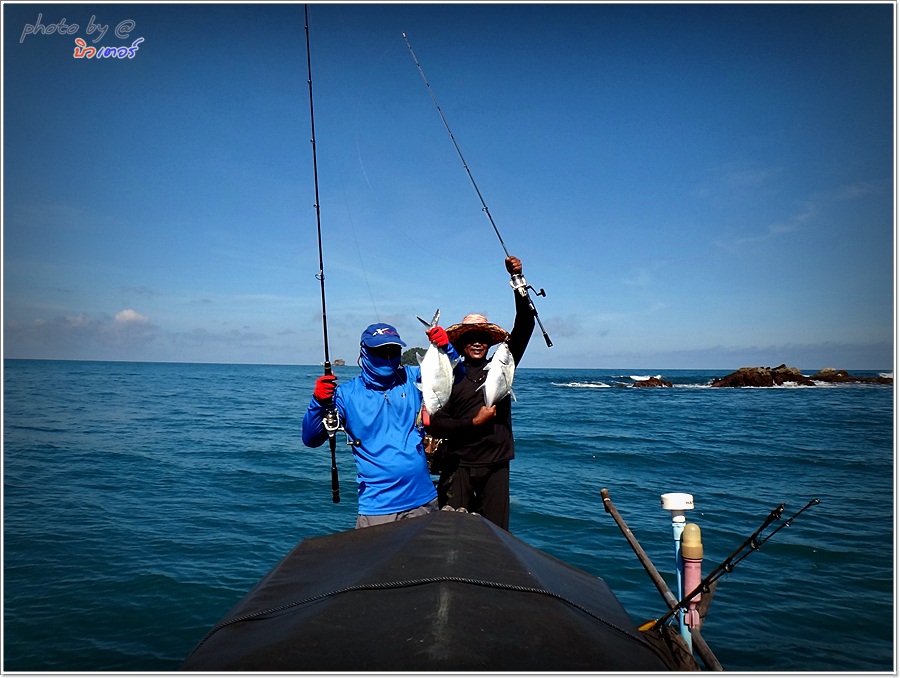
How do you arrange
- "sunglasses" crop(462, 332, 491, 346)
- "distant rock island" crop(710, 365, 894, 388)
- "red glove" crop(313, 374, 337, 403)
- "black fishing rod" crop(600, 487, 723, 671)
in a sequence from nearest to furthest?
"black fishing rod" crop(600, 487, 723, 671), "red glove" crop(313, 374, 337, 403), "sunglasses" crop(462, 332, 491, 346), "distant rock island" crop(710, 365, 894, 388)

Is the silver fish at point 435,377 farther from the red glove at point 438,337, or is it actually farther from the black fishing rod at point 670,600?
the black fishing rod at point 670,600

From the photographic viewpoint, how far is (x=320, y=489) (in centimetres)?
1562

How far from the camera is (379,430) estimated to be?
174 inches

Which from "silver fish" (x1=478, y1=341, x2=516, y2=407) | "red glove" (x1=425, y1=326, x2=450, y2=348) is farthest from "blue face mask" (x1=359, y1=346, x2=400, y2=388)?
"silver fish" (x1=478, y1=341, x2=516, y2=407)

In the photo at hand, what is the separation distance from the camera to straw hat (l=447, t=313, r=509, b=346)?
5262 mm

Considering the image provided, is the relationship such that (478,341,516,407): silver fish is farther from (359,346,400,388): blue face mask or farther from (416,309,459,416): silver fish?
(359,346,400,388): blue face mask

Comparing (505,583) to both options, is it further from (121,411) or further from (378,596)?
(121,411)

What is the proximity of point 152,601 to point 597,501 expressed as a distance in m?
9.79

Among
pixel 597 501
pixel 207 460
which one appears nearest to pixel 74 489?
pixel 207 460

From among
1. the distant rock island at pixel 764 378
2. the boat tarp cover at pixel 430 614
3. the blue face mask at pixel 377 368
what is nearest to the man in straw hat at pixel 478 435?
the blue face mask at pixel 377 368

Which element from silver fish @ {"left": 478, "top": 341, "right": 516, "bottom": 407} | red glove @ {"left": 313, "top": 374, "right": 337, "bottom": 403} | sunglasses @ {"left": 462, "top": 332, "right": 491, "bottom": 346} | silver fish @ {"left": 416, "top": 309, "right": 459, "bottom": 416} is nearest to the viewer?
red glove @ {"left": 313, "top": 374, "right": 337, "bottom": 403}

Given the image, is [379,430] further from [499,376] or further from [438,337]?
[499,376]

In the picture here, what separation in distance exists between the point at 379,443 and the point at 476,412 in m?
1.09

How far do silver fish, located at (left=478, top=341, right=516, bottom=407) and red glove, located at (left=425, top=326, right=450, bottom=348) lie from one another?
1.64 ft
